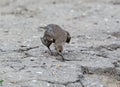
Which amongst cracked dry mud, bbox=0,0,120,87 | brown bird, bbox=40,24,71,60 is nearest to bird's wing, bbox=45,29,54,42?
brown bird, bbox=40,24,71,60

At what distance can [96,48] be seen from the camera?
282 inches

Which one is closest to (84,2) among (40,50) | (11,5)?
(11,5)

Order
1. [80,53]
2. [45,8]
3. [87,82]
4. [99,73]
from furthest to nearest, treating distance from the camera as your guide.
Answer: [45,8]
[80,53]
[99,73]
[87,82]

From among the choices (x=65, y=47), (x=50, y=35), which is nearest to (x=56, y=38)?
(x=50, y=35)

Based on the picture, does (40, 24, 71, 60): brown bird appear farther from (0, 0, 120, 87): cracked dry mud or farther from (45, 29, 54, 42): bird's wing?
(0, 0, 120, 87): cracked dry mud

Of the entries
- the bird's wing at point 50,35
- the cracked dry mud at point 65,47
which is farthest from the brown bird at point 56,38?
the cracked dry mud at point 65,47

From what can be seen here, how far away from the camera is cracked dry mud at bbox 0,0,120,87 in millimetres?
5793

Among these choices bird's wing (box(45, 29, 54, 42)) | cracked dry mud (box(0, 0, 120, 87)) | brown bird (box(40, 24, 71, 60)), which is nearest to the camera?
cracked dry mud (box(0, 0, 120, 87))

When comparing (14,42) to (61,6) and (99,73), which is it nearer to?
(99,73)

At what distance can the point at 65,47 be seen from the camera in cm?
716

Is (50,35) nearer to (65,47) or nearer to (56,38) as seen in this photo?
(56,38)

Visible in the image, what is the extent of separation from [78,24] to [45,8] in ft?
5.42

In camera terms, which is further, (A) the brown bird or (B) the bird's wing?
(B) the bird's wing

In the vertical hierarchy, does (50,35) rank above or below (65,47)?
above
